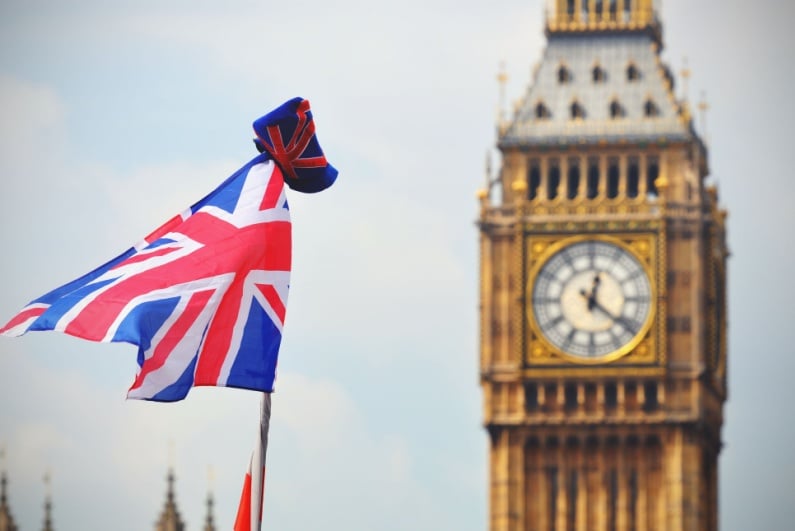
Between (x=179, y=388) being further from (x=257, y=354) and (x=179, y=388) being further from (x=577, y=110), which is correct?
(x=577, y=110)

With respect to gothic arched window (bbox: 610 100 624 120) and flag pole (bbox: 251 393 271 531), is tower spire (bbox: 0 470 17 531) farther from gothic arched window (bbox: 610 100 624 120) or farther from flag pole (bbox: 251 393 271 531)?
flag pole (bbox: 251 393 271 531)

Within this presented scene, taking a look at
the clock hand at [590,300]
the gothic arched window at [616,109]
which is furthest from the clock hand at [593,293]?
the gothic arched window at [616,109]

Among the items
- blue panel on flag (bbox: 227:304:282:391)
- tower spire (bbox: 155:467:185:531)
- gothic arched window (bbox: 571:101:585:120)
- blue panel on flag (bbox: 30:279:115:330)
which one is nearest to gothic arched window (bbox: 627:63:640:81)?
gothic arched window (bbox: 571:101:585:120)

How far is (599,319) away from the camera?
358ft

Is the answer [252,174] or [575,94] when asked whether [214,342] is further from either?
[575,94]

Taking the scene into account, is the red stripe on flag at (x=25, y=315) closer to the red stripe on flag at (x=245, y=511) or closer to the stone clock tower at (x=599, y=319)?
the red stripe on flag at (x=245, y=511)

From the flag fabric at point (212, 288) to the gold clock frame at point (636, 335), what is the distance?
247ft

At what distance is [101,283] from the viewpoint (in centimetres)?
3438

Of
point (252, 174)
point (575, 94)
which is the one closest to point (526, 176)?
point (575, 94)

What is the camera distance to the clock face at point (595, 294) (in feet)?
359

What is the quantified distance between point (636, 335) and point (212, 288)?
76.4 meters

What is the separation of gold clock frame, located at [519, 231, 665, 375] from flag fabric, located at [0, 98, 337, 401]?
75.3 metres

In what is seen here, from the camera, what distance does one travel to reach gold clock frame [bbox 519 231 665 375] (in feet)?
362

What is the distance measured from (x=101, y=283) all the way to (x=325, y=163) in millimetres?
2685
